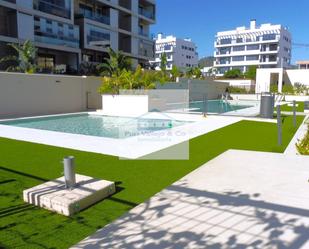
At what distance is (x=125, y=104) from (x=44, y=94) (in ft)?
18.4

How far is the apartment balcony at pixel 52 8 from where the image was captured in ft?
98.5

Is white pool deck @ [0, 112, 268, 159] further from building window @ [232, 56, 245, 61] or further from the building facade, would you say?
building window @ [232, 56, 245, 61]

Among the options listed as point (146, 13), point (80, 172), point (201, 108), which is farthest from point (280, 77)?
point (80, 172)

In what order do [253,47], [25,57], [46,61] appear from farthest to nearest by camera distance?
[253,47]
[46,61]
[25,57]

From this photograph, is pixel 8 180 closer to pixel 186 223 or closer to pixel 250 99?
pixel 186 223

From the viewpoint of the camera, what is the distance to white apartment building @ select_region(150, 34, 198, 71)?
310 ft

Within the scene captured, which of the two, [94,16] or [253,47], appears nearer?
[94,16]

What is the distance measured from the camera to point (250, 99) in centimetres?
3847

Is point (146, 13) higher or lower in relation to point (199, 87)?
higher

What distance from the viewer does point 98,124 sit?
1656cm

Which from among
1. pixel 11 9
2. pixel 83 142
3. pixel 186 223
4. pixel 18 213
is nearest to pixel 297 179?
pixel 186 223

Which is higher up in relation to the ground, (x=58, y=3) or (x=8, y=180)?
(x=58, y=3)

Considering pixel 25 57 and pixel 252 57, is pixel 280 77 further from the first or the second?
pixel 25 57

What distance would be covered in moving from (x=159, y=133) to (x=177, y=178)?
5681 millimetres
